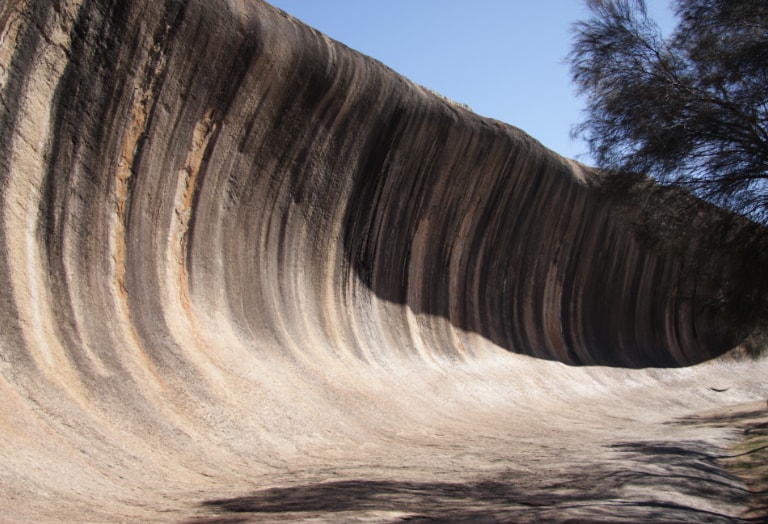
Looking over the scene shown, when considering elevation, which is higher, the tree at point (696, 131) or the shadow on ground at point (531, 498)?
the tree at point (696, 131)

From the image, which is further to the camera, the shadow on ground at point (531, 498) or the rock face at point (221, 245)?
the rock face at point (221, 245)

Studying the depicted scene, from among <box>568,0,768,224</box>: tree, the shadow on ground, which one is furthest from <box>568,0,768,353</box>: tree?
the shadow on ground

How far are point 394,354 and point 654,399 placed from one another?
6543mm

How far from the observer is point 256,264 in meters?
9.39

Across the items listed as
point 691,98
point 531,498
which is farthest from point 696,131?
point 531,498

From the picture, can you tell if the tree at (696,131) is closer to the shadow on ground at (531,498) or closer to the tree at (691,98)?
the tree at (691,98)

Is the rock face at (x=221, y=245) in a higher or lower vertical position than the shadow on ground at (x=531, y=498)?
higher

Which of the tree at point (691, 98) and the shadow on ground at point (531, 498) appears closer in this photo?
the shadow on ground at point (531, 498)

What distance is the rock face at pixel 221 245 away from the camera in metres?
6.49

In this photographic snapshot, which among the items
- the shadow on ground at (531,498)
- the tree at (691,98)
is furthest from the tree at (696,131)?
the shadow on ground at (531,498)

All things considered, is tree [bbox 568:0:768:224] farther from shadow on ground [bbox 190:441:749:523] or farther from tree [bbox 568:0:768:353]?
shadow on ground [bbox 190:441:749:523]

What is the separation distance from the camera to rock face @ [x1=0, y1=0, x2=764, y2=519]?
256 inches

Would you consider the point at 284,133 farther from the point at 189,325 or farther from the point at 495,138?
the point at 495,138

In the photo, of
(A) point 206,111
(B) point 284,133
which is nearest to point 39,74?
(A) point 206,111
